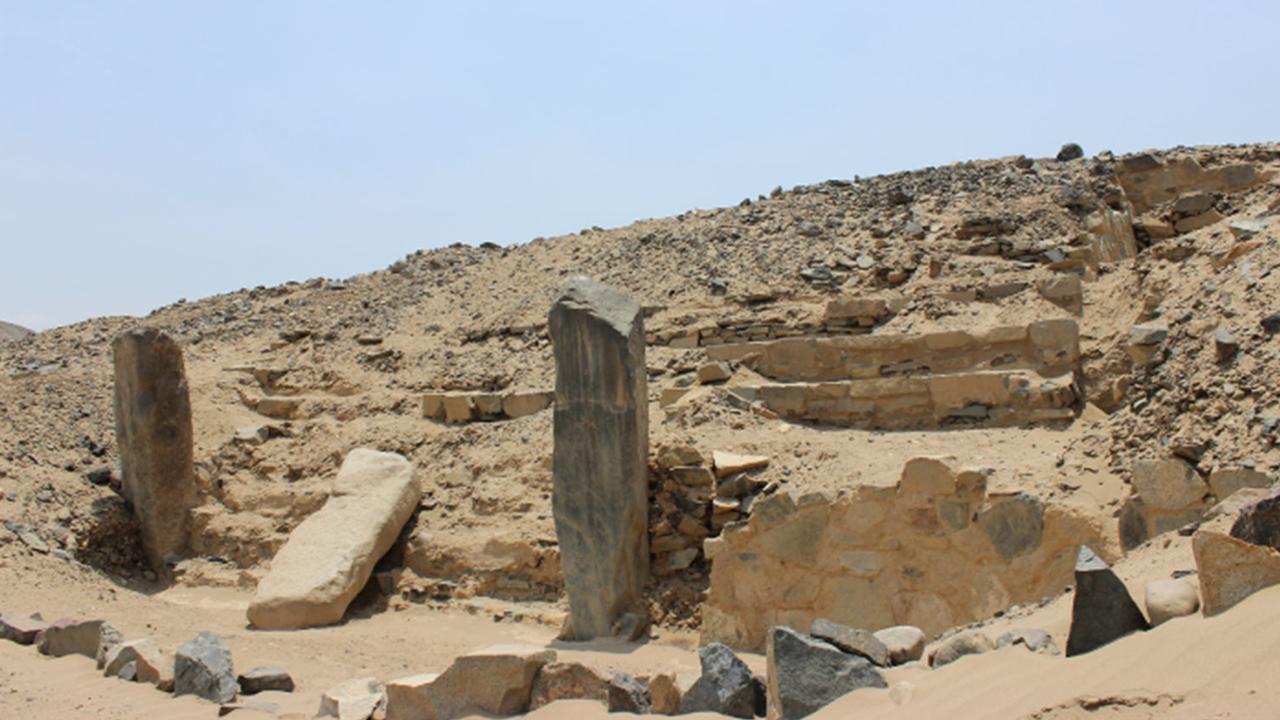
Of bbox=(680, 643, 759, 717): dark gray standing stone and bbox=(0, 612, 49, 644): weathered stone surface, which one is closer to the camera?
bbox=(680, 643, 759, 717): dark gray standing stone

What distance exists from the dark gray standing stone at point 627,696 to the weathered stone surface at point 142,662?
2.38 metres

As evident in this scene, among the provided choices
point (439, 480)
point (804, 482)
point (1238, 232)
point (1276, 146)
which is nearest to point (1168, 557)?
point (804, 482)

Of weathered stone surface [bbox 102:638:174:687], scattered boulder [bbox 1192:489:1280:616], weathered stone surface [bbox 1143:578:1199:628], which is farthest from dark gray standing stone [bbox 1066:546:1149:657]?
weathered stone surface [bbox 102:638:174:687]

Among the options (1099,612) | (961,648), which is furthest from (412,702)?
(1099,612)

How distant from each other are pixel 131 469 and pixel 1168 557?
8.58m

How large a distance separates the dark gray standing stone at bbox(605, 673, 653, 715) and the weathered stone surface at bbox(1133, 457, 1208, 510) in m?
2.86

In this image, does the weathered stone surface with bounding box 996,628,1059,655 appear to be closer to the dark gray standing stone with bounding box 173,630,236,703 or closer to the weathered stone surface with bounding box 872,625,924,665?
the weathered stone surface with bounding box 872,625,924,665

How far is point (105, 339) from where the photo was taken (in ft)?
48.7

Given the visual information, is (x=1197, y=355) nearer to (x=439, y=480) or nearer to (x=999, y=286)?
(x=999, y=286)

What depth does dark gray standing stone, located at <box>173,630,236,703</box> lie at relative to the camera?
17.4ft

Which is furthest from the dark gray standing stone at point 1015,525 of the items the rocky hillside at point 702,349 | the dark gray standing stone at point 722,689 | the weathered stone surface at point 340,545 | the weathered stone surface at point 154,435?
the weathered stone surface at point 154,435

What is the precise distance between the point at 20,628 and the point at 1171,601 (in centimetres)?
596

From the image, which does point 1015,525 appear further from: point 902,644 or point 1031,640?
point 1031,640

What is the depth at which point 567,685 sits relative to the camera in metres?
4.45
